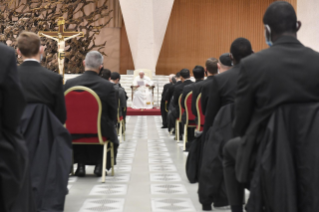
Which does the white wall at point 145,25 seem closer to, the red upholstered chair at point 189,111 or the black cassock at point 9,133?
the red upholstered chair at point 189,111

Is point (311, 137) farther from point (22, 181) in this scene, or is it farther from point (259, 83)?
point (22, 181)

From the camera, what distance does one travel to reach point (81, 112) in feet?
15.7

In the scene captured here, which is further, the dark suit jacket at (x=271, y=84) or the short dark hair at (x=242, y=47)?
the short dark hair at (x=242, y=47)

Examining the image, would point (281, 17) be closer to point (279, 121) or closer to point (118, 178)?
point (279, 121)

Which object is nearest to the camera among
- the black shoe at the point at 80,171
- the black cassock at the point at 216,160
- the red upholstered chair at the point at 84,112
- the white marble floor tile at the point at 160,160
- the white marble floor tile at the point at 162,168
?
the black cassock at the point at 216,160

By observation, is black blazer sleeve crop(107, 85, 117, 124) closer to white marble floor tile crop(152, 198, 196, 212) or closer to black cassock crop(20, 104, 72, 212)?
white marble floor tile crop(152, 198, 196, 212)

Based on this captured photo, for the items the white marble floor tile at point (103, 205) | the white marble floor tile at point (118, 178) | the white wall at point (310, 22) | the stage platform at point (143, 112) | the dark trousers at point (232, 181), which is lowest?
the white marble floor tile at point (118, 178)

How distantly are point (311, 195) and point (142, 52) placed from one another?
18.8m

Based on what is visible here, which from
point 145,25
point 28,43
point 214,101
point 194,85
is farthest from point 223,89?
point 145,25

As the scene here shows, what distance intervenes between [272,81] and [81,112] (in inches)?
116

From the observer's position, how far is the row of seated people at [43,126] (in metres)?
1.90

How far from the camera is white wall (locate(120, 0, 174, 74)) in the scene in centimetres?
1969

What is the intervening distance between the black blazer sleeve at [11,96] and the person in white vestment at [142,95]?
1474 cm

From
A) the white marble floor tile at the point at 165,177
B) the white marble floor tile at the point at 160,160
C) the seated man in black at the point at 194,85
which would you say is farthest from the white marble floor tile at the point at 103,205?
the white marble floor tile at the point at 160,160
